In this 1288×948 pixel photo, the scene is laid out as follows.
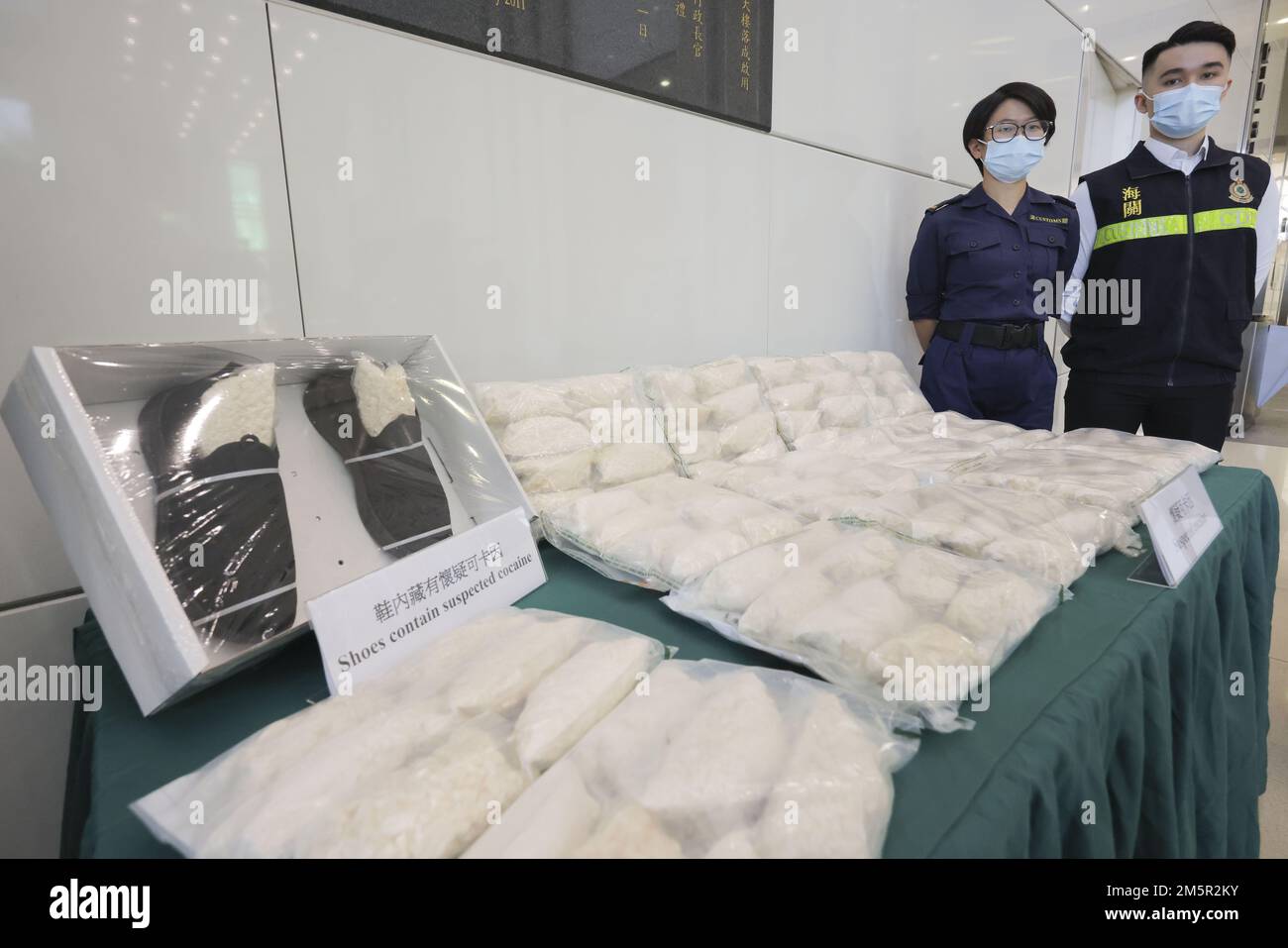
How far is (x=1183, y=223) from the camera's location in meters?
1.83

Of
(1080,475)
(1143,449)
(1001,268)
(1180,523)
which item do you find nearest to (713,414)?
(1080,475)

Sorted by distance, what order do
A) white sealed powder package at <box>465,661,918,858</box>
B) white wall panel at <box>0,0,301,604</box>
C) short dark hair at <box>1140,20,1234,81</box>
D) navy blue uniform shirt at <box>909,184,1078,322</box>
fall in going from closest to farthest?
white sealed powder package at <box>465,661,918,858</box>
white wall panel at <box>0,0,301,604</box>
short dark hair at <box>1140,20,1234,81</box>
navy blue uniform shirt at <box>909,184,1078,322</box>

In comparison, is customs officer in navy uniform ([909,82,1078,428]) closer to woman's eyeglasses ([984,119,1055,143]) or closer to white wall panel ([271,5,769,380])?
woman's eyeglasses ([984,119,1055,143])

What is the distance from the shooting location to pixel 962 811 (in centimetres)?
48

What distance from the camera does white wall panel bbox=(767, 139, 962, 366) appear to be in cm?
197

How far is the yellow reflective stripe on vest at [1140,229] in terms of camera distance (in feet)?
6.03

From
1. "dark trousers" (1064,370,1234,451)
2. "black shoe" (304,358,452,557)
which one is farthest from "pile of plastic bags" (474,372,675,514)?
"dark trousers" (1064,370,1234,451)

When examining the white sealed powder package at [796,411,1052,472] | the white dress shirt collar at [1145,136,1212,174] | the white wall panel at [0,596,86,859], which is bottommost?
the white wall panel at [0,596,86,859]

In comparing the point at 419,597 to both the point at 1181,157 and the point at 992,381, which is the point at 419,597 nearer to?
the point at 992,381

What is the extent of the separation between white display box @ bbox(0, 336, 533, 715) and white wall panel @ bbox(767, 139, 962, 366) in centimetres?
141

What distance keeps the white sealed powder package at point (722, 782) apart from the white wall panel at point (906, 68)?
6.04 ft

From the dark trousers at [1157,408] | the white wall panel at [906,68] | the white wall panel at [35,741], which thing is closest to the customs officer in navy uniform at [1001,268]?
the dark trousers at [1157,408]

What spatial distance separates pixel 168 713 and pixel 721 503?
765mm
